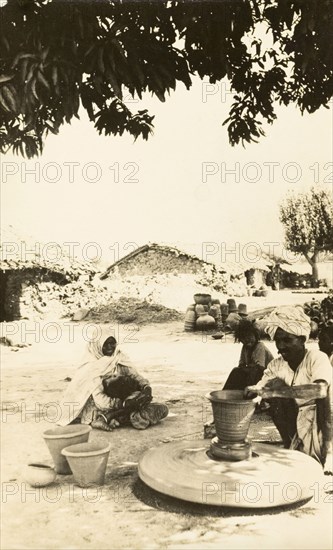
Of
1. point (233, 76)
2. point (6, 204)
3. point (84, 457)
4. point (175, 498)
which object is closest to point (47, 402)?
point (84, 457)

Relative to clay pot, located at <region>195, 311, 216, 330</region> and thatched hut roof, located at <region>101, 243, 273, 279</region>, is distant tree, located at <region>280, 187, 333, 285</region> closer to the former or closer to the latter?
thatched hut roof, located at <region>101, 243, 273, 279</region>

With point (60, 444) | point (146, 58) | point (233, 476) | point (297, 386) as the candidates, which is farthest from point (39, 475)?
point (146, 58)

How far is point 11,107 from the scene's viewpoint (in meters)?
2.78

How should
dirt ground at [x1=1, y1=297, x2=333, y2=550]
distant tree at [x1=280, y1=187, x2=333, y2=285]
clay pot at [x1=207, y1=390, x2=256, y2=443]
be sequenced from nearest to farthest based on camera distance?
dirt ground at [x1=1, y1=297, x2=333, y2=550] < clay pot at [x1=207, y1=390, x2=256, y2=443] < distant tree at [x1=280, y1=187, x2=333, y2=285]

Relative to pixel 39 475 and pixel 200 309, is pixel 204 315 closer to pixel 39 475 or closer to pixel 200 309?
pixel 200 309

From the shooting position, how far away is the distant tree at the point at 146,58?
2.74 metres

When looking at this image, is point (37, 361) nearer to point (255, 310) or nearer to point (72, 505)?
point (72, 505)

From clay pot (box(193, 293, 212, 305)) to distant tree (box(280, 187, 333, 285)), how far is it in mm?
573

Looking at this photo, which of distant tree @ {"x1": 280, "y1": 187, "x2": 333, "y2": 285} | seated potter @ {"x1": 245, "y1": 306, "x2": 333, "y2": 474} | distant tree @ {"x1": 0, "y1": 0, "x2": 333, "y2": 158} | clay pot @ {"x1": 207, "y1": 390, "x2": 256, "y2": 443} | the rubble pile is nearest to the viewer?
distant tree @ {"x1": 0, "y1": 0, "x2": 333, "y2": 158}

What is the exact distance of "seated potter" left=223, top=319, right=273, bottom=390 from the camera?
329 cm

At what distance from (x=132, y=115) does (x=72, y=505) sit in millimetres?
2240

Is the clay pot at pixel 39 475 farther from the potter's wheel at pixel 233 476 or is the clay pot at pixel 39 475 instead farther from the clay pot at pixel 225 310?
the clay pot at pixel 225 310

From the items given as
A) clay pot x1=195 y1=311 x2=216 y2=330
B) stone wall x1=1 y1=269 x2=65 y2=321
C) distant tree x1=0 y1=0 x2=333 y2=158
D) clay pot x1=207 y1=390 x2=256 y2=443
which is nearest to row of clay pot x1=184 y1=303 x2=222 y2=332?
clay pot x1=195 y1=311 x2=216 y2=330

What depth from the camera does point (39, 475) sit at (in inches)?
122
